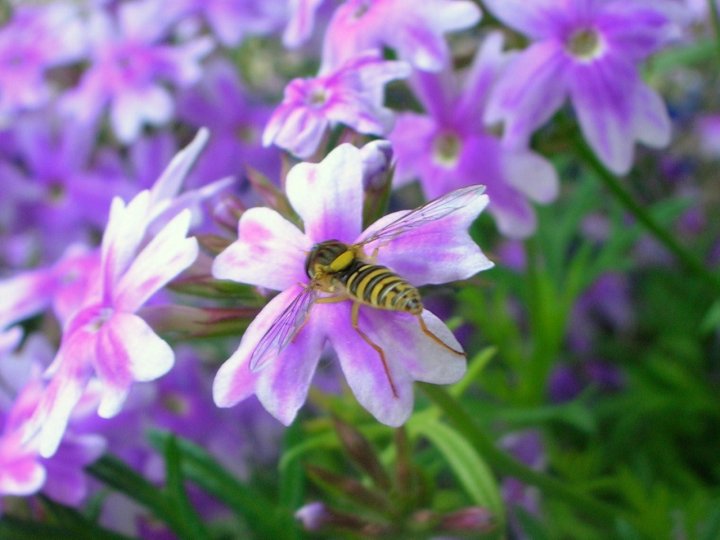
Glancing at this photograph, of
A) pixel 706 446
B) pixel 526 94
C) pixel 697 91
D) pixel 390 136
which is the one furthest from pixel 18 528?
pixel 697 91

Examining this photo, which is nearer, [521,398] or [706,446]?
[521,398]

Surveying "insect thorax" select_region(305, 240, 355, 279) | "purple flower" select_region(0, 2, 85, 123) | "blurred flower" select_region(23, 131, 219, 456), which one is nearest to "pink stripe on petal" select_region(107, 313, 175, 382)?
"blurred flower" select_region(23, 131, 219, 456)

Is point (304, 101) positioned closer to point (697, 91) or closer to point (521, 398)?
point (521, 398)

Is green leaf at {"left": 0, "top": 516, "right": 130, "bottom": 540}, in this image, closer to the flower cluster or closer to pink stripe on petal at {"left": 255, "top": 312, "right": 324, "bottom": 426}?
the flower cluster

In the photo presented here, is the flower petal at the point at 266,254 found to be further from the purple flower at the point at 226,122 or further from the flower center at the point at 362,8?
the purple flower at the point at 226,122

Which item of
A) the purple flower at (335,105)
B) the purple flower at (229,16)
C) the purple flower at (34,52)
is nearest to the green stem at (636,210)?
the purple flower at (335,105)
